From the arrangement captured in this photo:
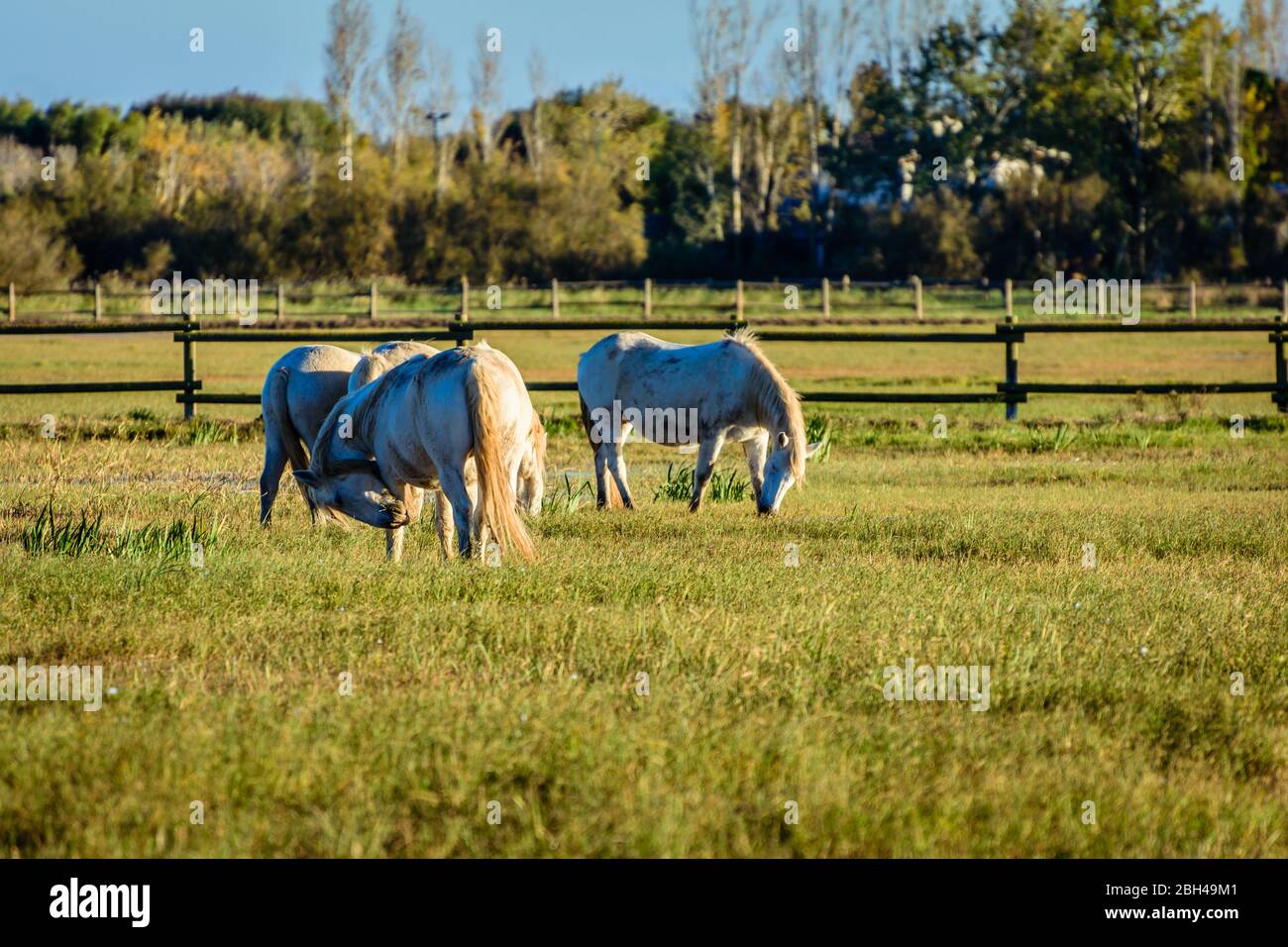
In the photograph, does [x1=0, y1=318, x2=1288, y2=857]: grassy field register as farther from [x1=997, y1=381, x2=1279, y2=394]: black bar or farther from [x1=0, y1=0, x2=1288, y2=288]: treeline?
[x1=0, y1=0, x2=1288, y2=288]: treeline

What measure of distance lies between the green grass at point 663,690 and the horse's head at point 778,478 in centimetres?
15

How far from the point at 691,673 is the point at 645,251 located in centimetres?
5461

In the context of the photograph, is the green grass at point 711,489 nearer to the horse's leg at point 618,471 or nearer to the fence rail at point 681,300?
the horse's leg at point 618,471

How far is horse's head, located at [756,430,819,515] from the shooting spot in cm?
1055

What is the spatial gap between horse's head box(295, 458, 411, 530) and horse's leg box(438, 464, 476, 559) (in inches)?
12.5

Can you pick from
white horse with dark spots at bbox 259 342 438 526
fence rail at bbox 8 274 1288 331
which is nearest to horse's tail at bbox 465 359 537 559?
white horse with dark spots at bbox 259 342 438 526

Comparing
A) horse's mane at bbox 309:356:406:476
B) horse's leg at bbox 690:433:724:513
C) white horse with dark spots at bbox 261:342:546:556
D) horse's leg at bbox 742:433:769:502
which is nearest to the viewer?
horse's mane at bbox 309:356:406:476

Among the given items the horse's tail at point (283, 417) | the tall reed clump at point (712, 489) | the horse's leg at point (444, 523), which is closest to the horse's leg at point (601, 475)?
the tall reed clump at point (712, 489)

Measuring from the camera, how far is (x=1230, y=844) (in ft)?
13.4

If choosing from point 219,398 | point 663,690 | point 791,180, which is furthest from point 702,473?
point 791,180

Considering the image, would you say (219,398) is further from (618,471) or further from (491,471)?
(491,471)

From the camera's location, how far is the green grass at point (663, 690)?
406 centimetres

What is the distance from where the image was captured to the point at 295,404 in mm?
10289
